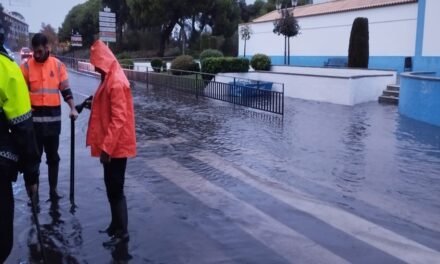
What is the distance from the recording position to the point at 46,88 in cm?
507

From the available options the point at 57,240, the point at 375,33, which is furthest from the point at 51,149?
the point at 375,33

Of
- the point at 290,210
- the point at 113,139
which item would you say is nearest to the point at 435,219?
the point at 290,210

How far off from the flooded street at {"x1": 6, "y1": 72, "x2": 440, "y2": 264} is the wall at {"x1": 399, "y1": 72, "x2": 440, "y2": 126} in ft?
6.59

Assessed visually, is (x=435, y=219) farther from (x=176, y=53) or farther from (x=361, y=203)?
(x=176, y=53)

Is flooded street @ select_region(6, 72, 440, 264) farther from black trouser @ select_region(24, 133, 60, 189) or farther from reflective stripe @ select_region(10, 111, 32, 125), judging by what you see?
reflective stripe @ select_region(10, 111, 32, 125)

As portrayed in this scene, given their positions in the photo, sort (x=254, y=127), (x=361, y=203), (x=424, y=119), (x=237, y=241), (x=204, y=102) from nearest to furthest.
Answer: (x=237, y=241) → (x=361, y=203) → (x=254, y=127) → (x=424, y=119) → (x=204, y=102)

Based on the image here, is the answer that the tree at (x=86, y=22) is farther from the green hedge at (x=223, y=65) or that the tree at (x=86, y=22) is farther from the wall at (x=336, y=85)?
the wall at (x=336, y=85)

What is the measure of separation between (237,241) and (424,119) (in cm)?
957

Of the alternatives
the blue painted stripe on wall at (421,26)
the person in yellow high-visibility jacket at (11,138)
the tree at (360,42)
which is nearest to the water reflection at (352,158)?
the person in yellow high-visibility jacket at (11,138)

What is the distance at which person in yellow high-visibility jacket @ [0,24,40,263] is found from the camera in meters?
2.74

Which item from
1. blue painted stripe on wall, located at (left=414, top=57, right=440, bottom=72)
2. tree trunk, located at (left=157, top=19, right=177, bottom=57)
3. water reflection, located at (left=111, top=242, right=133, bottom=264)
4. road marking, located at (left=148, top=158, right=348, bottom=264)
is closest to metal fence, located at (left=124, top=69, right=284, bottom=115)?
blue painted stripe on wall, located at (left=414, top=57, right=440, bottom=72)

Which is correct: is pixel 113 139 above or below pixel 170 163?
above

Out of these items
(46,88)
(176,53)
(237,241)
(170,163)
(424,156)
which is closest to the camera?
(237,241)

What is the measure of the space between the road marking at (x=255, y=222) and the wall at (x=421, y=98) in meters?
7.79
